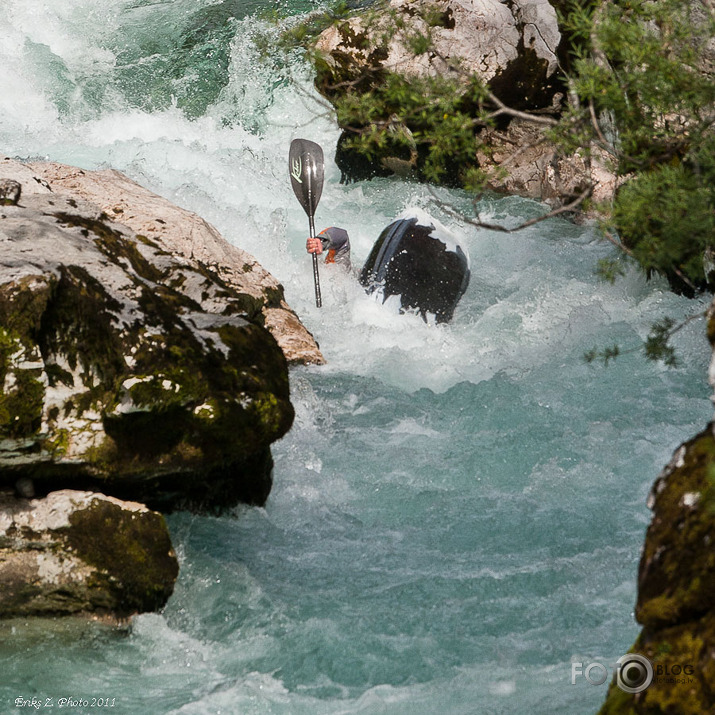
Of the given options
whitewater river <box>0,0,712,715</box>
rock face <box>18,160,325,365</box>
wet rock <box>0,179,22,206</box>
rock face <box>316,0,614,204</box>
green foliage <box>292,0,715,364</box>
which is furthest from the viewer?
rock face <box>316,0,614,204</box>

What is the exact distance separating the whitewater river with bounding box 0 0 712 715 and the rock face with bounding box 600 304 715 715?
1.27m

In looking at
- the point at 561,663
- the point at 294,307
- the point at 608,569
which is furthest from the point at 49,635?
the point at 294,307

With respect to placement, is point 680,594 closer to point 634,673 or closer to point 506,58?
point 634,673

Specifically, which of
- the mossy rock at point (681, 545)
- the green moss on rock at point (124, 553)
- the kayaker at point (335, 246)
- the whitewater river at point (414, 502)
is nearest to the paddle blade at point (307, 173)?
the kayaker at point (335, 246)

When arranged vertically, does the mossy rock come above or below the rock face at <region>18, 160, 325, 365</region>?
above

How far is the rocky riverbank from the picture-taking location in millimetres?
3553

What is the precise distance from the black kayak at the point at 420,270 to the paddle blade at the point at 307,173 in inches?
25.3

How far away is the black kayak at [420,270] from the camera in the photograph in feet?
22.0

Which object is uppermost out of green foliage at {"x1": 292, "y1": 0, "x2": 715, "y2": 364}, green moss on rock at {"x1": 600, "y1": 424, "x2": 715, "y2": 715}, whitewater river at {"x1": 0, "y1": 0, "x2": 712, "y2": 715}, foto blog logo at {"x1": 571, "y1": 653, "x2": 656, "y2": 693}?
green foliage at {"x1": 292, "y1": 0, "x2": 715, "y2": 364}

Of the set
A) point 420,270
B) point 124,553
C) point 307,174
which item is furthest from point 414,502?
point 307,174

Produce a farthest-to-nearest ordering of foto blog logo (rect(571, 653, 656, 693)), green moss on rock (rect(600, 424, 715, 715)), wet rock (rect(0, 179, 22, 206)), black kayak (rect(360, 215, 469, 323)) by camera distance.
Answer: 1. black kayak (rect(360, 215, 469, 323))
2. wet rock (rect(0, 179, 22, 206))
3. foto blog logo (rect(571, 653, 656, 693))
4. green moss on rock (rect(600, 424, 715, 715))

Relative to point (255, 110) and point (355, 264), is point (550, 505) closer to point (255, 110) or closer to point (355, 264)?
point (355, 264)

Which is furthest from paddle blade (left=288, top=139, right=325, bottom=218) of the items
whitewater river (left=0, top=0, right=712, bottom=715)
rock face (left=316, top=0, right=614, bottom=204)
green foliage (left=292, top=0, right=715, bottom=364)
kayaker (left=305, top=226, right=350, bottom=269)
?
green foliage (left=292, top=0, right=715, bottom=364)

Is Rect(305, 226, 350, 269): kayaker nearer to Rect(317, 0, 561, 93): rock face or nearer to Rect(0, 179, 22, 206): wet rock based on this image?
Rect(317, 0, 561, 93): rock face
